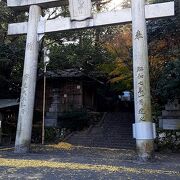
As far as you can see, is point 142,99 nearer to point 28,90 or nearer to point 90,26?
point 90,26

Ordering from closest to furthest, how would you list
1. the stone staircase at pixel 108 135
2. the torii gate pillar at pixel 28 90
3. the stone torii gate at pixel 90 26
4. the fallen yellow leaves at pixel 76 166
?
the fallen yellow leaves at pixel 76 166 < the stone torii gate at pixel 90 26 < the torii gate pillar at pixel 28 90 < the stone staircase at pixel 108 135

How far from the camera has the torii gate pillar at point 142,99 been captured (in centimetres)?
1209

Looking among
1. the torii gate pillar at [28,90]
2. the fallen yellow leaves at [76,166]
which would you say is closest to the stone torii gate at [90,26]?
the torii gate pillar at [28,90]

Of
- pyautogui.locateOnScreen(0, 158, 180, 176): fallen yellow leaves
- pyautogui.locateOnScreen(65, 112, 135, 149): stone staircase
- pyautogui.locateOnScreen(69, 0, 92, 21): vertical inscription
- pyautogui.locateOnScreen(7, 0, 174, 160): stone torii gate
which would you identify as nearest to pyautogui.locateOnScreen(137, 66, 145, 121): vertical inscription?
pyautogui.locateOnScreen(7, 0, 174, 160): stone torii gate

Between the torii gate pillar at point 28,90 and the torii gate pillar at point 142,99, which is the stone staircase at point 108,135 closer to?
the torii gate pillar at point 28,90

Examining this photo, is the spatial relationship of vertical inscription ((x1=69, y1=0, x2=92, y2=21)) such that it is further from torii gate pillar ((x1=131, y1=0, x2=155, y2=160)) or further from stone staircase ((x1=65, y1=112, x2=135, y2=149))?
stone staircase ((x1=65, y1=112, x2=135, y2=149))

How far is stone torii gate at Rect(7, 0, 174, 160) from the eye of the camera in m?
12.2

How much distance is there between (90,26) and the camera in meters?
14.1

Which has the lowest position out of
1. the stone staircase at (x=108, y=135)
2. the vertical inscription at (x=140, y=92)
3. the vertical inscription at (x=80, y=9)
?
the stone staircase at (x=108, y=135)

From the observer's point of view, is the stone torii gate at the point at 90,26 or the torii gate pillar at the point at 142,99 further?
the stone torii gate at the point at 90,26

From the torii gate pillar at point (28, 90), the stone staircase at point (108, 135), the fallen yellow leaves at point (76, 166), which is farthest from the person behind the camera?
the stone staircase at point (108, 135)

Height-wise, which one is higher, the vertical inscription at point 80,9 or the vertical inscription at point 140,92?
the vertical inscription at point 80,9

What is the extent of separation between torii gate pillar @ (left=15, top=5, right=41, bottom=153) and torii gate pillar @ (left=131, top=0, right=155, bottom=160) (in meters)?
4.79

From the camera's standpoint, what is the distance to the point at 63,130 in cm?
2372
